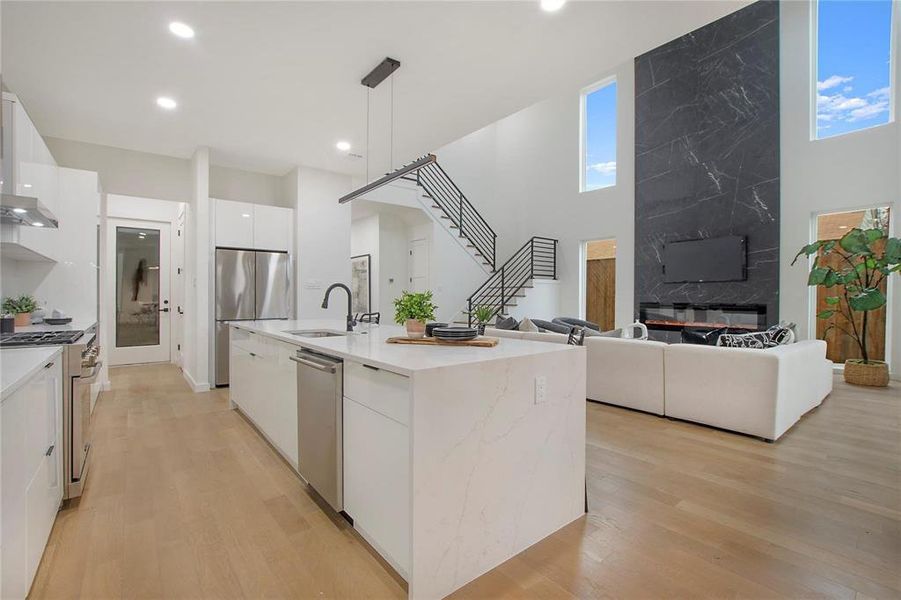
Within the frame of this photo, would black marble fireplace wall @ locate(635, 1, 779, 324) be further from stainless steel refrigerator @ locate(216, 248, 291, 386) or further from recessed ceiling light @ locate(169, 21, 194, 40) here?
recessed ceiling light @ locate(169, 21, 194, 40)

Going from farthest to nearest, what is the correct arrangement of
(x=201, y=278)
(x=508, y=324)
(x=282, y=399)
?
1. (x=508, y=324)
2. (x=201, y=278)
3. (x=282, y=399)

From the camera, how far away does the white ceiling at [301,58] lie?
2582 millimetres

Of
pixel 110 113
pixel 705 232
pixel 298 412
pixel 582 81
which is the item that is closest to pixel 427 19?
pixel 582 81

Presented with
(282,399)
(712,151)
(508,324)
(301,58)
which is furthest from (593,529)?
(712,151)

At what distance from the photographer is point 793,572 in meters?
1.67

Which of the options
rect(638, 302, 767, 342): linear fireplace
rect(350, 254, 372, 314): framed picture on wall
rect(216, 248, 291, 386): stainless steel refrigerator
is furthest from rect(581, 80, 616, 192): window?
rect(216, 248, 291, 386): stainless steel refrigerator

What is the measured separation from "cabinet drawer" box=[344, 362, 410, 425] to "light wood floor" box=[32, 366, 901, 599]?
2.17 feet

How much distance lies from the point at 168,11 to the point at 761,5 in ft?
26.1

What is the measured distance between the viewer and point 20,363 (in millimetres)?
1677

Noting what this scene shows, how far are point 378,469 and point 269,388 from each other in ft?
5.29

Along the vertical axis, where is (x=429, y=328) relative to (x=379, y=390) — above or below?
above

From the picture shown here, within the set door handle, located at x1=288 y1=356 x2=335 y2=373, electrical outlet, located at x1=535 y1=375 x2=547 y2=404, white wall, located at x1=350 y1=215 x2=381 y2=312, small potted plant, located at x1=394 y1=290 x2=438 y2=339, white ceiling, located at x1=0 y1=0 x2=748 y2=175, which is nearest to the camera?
electrical outlet, located at x1=535 y1=375 x2=547 y2=404

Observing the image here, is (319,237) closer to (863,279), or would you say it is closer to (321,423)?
(321,423)

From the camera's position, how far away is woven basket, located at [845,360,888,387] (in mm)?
4938
